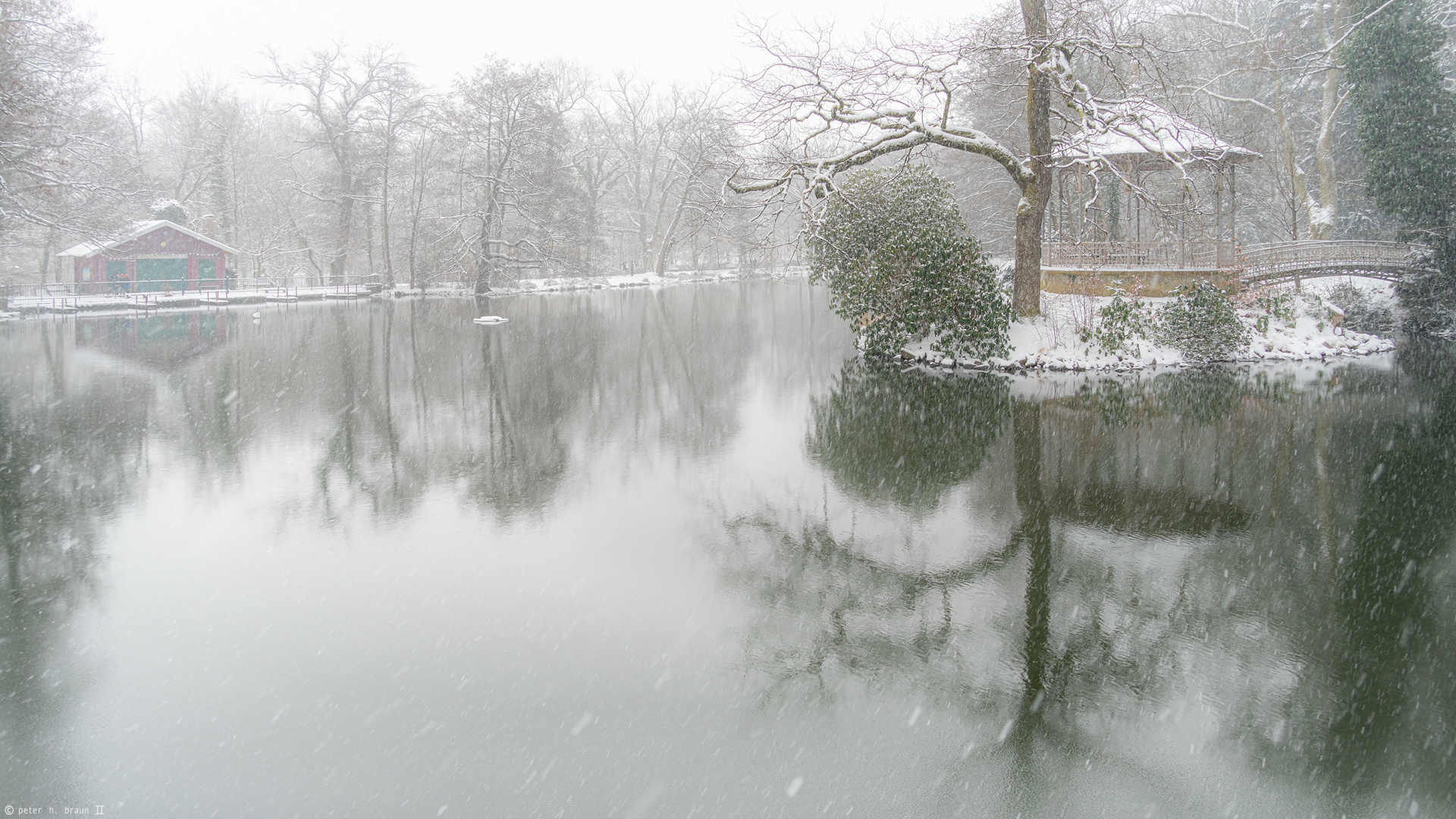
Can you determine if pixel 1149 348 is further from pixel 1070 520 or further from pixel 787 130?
pixel 1070 520

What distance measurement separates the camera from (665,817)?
3.44 m

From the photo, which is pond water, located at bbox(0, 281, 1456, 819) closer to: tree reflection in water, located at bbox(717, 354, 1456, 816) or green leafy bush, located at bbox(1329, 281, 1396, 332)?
tree reflection in water, located at bbox(717, 354, 1456, 816)

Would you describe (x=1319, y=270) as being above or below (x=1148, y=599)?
above

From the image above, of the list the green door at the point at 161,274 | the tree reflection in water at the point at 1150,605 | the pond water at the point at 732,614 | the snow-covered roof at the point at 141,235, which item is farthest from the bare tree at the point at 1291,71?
the green door at the point at 161,274

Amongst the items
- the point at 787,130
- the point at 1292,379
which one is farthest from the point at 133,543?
the point at 1292,379

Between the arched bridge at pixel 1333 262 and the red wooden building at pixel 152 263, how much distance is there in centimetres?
4343

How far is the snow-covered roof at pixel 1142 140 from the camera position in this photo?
1623cm

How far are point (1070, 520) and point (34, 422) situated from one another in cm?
1312

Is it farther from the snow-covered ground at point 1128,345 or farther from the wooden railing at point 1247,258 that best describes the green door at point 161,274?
the wooden railing at point 1247,258

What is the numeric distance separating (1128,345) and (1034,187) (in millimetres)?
3800

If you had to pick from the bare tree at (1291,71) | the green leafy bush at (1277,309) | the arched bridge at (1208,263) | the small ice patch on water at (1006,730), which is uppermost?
the bare tree at (1291,71)

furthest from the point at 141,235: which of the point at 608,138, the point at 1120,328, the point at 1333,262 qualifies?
the point at 1333,262

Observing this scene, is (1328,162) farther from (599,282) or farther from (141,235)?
(141,235)

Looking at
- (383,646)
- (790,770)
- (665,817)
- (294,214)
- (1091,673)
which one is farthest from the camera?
(294,214)
